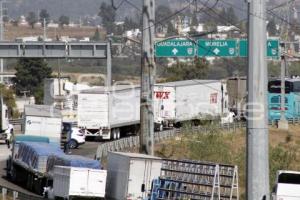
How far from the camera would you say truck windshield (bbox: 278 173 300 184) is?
76.4 feet

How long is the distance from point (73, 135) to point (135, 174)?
101 feet

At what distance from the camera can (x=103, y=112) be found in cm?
6400

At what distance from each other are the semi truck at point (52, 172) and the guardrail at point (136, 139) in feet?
10.6

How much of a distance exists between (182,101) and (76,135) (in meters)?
14.6

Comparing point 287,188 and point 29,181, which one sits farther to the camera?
point 29,181

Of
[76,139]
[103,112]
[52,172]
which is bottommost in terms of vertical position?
[52,172]

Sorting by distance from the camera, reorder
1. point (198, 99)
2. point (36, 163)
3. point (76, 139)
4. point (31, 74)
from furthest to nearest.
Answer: point (31, 74), point (198, 99), point (76, 139), point (36, 163)

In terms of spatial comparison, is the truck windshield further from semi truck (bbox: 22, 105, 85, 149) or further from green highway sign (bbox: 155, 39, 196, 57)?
green highway sign (bbox: 155, 39, 196, 57)

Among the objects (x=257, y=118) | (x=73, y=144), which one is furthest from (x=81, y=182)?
(x=73, y=144)

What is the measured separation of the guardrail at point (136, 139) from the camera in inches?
1939

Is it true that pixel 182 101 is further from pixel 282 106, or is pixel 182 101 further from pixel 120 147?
pixel 120 147

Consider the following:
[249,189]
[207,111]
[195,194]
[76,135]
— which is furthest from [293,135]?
[249,189]

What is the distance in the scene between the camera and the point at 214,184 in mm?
25641

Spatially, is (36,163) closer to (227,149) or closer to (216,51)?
(227,149)
